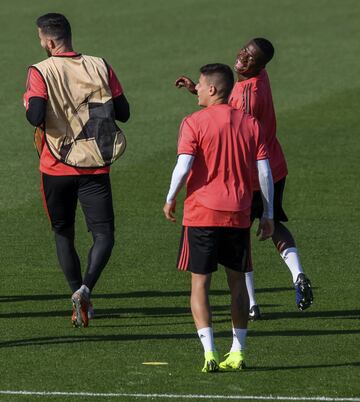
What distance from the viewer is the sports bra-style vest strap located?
10742mm

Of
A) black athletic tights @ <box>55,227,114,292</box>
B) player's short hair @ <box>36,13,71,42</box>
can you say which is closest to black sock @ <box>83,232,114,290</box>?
black athletic tights @ <box>55,227,114,292</box>

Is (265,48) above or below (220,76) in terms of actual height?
above

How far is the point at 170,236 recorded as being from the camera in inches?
608

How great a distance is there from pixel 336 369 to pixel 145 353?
1.30 meters

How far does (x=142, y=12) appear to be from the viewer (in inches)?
1405

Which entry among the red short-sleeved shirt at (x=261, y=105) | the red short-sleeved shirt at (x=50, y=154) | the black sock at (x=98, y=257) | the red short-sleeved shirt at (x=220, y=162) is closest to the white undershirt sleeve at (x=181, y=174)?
the red short-sleeved shirt at (x=220, y=162)

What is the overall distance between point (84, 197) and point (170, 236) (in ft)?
15.0

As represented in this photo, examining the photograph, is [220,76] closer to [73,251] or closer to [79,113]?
[79,113]

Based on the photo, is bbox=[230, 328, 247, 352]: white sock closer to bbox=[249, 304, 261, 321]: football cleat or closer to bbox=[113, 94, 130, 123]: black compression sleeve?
bbox=[249, 304, 261, 321]: football cleat

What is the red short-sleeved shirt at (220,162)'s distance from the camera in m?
9.01

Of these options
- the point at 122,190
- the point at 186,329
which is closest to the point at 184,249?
the point at 186,329

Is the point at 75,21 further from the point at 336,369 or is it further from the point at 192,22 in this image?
the point at 336,369

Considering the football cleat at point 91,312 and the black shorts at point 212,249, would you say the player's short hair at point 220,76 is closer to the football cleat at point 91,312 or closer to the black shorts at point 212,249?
the black shorts at point 212,249

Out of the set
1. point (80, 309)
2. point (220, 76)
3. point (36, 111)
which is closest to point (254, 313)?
point (80, 309)
